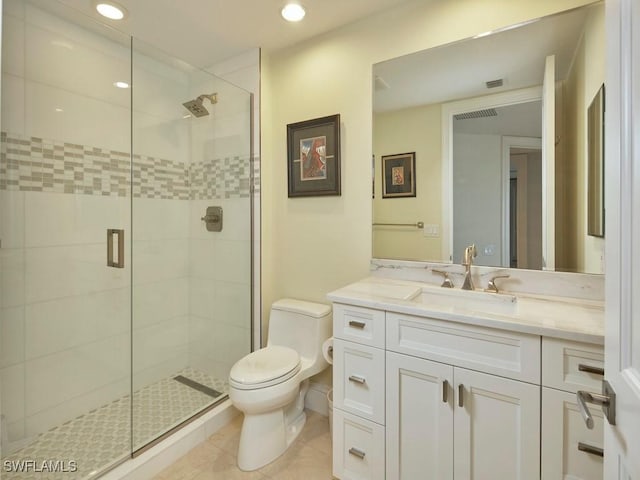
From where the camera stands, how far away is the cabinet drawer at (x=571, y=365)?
968 millimetres

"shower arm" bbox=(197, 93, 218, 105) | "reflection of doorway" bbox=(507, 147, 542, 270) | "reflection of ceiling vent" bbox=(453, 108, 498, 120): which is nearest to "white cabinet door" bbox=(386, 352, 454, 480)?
"reflection of doorway" bbox=(507, 147, 542, 270)

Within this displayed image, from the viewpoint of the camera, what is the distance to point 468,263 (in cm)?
159

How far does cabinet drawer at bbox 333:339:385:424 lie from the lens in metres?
1.33

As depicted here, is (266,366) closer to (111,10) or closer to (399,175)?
(399,175)

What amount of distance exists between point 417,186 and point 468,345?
0.96m

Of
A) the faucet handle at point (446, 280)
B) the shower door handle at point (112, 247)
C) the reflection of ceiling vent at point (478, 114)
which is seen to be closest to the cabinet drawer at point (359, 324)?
the faucet handle at point (446, 280)

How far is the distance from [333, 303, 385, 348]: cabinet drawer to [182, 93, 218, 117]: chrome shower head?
1.77 meters

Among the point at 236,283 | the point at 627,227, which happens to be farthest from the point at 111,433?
the point at 627,227

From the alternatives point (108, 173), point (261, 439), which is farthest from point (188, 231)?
point (261, 439)

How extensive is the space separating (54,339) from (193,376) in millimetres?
910

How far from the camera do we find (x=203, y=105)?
7.58ft

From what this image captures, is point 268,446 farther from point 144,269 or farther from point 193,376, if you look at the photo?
point 144,269

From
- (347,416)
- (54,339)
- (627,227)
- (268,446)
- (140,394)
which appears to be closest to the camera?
(627,227)

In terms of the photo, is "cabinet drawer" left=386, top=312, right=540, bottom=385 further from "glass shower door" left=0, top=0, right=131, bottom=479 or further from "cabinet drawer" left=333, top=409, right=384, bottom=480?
"glass shower door" left=0, top=0, right=131, bottom=479
